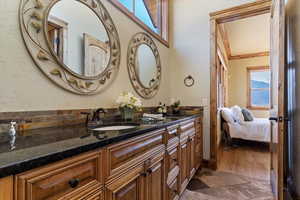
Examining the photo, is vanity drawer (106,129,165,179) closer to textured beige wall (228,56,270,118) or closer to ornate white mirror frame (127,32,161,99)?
ornate white mirror frame (127,32,161,99)

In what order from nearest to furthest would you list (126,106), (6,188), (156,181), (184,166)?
(6,188)
(156,181)
(126,106)
(184,166)

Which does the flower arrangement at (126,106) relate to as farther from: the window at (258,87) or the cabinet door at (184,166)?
the window at (258,87)

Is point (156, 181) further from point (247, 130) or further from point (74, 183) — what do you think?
point (247, 130)

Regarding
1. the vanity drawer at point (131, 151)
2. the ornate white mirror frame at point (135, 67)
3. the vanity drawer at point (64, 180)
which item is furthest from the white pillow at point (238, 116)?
the vanity drawer at point (64, 180)

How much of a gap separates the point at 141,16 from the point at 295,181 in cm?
271

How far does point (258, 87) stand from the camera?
604cm

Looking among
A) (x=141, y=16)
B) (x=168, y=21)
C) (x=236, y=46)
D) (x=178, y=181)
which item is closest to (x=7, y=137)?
(x=178, y=181)

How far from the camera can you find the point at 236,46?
549cm

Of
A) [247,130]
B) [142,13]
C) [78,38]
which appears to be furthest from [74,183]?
[247,130]

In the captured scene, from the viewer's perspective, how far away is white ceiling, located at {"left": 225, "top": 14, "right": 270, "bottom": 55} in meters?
3.96

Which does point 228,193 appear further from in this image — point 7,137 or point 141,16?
point 141,16

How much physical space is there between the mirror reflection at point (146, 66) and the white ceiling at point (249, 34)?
9.03ft

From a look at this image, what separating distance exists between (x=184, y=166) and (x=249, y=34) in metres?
4.45

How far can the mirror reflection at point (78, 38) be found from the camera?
1205 millimetres
